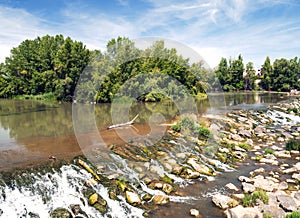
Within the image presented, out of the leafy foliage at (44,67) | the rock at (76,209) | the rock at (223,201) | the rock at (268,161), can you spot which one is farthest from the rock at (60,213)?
the leafy foliage at (44,67)

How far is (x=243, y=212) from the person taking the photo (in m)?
7.04

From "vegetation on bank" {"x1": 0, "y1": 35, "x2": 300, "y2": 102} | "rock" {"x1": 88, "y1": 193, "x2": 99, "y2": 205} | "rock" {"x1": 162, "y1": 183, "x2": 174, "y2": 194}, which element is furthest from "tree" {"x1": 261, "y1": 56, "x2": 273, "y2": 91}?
"rock" {"x1": 88, "y1": 193, "x2": 99, "y2": 205}

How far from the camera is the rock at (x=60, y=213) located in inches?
271

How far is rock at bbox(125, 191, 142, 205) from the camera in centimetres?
780

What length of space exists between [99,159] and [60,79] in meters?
27.7

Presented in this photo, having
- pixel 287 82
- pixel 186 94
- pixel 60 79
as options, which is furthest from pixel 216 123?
pixel 287 82

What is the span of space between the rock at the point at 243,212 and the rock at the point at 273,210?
20cm

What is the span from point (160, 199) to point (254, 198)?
2.91 metres

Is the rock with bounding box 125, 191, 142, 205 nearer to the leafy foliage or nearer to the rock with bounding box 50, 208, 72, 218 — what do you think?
the rock with bounding box 50, 208, 72, 218

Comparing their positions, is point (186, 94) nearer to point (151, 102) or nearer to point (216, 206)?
point (151, 102)

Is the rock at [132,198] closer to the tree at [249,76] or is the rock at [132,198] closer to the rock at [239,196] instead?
the rock at [239,196]

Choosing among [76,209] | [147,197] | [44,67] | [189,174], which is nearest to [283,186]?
[189,174]

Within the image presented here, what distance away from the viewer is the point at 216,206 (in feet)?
25.4

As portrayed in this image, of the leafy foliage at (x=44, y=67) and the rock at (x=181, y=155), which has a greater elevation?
the leafy foliage at (x=44, y=67)
